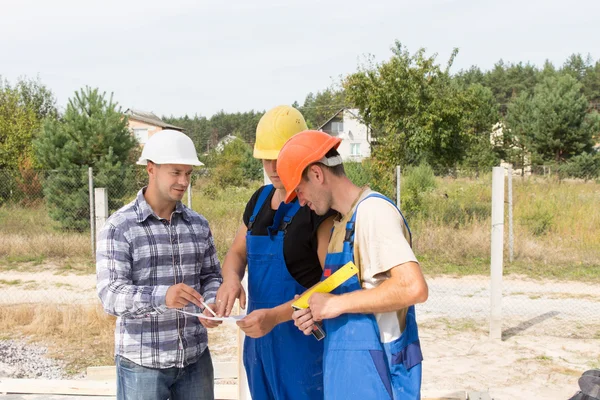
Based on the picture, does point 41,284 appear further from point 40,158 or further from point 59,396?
point 59,396

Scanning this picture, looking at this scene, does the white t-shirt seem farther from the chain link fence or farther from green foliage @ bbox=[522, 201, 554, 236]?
green foliage @ bbox=[522, 201, 554, 236]

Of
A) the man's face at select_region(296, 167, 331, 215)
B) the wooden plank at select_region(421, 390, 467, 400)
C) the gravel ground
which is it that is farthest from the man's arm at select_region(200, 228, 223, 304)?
the gravel ground

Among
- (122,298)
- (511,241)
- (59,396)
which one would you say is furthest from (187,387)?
(511,241)

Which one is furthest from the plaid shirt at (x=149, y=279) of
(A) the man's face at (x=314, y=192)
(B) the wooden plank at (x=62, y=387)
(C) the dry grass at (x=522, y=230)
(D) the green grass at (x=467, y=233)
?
(C) the dry grass at (x=522, y=230)

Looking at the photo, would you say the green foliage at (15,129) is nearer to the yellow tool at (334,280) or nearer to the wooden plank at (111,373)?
the wooden plank at (111,373)

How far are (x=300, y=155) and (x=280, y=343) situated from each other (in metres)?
0.97

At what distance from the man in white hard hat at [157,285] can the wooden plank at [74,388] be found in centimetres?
148

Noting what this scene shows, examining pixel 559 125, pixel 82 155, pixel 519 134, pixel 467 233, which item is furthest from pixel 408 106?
pixel 519 134

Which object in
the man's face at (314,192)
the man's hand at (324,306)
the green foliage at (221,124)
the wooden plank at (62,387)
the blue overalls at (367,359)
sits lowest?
the wooden plank at (62,387)

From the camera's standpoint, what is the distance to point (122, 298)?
2254 millimetres

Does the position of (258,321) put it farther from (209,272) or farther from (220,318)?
(209,272)

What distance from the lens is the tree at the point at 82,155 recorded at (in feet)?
40.9

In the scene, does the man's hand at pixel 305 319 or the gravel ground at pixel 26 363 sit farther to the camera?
the gravel ground at pixel 26 363

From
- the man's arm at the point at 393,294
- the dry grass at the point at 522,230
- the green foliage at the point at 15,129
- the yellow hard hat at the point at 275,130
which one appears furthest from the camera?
the green foliage at the point at 15,129
